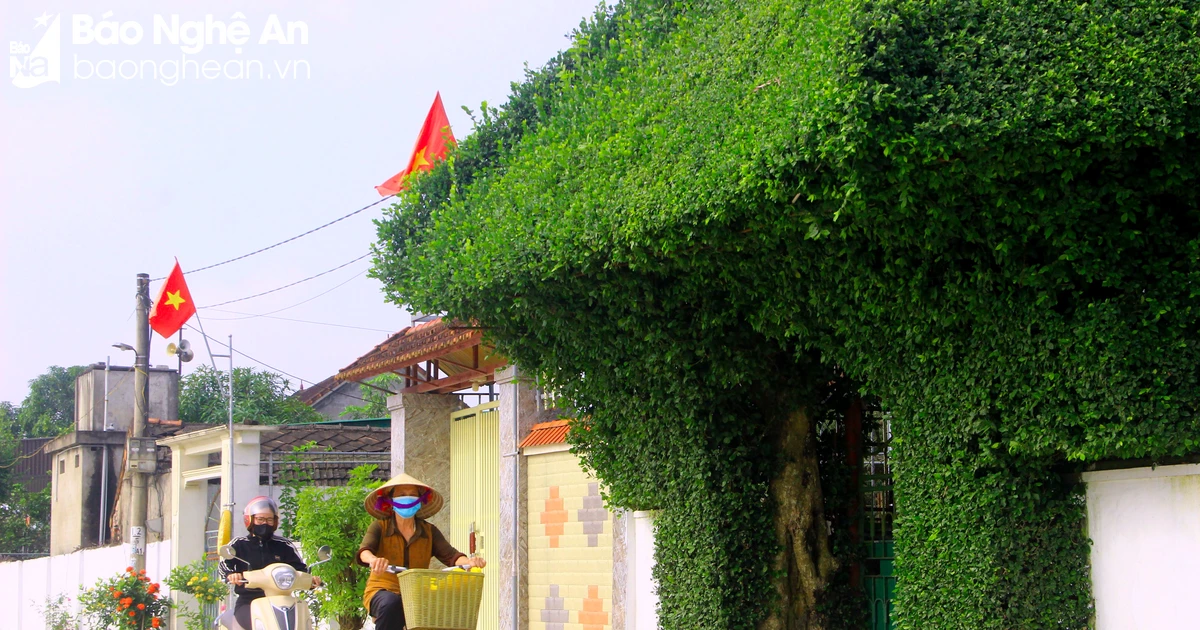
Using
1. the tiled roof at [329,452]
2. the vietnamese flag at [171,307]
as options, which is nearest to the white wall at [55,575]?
the tiled roof at [329,452]

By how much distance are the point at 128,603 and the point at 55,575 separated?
9510 millimetres

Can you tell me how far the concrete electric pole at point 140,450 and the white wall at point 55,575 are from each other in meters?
1.89

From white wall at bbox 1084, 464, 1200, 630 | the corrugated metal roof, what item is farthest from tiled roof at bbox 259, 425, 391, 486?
white wall at bbox 1084, 464, 1200, 630

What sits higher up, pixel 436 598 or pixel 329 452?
pixel 329 452

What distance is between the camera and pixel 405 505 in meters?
8.80

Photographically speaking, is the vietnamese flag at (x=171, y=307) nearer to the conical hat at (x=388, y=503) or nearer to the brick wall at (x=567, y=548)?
the brick wall at (x=567, y=548)

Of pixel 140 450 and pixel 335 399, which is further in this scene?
pixel 335 399

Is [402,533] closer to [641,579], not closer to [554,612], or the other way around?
[641,579]

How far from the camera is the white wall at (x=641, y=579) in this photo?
35.2 feet

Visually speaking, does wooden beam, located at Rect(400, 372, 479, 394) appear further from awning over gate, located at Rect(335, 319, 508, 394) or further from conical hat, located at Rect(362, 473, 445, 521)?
conical hat, located at Rect(362, 473, 445, 521)

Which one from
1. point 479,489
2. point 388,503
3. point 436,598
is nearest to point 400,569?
point 436,598

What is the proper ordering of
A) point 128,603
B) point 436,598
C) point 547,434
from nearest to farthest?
point 436,598 → point 547,434 → point 128,603

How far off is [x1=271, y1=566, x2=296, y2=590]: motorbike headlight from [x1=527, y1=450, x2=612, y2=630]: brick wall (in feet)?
12.3

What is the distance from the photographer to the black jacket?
9.39 meters
